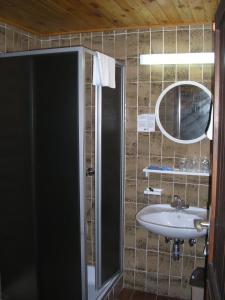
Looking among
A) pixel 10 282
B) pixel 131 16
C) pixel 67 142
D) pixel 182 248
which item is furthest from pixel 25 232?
pixel 131 16

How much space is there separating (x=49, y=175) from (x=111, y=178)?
2.18 ft

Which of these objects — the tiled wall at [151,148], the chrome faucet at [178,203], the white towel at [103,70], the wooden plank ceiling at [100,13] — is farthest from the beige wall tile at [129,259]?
→ the wooden plank ceiling at [100,13]

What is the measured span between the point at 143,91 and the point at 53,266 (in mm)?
1667

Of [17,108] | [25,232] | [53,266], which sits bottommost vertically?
[53,266]

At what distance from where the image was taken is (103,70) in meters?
2.32

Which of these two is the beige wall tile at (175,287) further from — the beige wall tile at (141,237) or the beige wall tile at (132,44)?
the beige wall tile at (132,44)

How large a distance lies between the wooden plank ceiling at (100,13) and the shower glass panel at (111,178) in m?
0.43

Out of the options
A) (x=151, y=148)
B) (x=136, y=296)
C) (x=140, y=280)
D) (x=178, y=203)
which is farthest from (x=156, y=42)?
(x=136, y=296)

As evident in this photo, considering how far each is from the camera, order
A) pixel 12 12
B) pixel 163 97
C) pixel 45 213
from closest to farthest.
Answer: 1. pixel 45 213
2. pixel 12 12
3. pixel 163 97

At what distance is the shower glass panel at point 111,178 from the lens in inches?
100

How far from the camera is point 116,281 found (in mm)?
2885

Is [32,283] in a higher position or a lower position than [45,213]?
lower

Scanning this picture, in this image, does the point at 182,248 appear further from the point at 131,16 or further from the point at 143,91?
the point at 131,16

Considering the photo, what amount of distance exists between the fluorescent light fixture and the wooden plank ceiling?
26 centimetres
